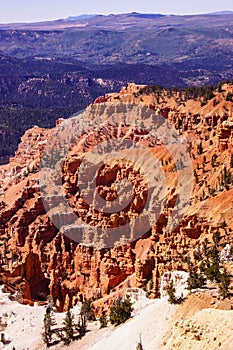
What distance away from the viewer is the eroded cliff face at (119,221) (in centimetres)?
4356

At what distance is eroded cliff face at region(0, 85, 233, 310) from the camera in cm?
4356

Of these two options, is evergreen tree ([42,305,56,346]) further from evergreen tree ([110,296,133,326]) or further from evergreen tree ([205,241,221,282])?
evergreen tree ([205,241,221,282])

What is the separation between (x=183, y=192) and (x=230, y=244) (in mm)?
14083

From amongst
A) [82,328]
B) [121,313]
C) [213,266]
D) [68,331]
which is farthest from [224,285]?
[68,331]

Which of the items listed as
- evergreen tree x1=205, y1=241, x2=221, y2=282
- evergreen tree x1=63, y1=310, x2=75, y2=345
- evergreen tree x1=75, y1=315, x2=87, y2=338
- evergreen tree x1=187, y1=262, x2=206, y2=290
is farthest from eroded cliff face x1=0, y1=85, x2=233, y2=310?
evergreen tree x1=187, y1=262, x2=206, y2=290

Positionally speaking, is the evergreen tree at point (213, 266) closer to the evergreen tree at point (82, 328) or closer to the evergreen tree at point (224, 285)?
the evergreen tree at point (224, 285)

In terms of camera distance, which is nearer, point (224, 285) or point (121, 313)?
point (224, 285)

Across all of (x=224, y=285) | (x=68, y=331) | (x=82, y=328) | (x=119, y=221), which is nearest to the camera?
(x=224, y=285)

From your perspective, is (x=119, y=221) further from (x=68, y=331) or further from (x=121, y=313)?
(x=68, y=331)

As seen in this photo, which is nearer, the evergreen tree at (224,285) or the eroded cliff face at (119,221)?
the evergreen tree at (224,285)

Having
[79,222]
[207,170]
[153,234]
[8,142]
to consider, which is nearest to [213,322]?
[153,234]

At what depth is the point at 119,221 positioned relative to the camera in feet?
176

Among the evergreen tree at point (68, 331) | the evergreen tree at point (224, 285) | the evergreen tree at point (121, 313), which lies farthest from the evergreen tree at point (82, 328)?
the evergreen tree at point (224, 285)

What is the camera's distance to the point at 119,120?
7762cm
